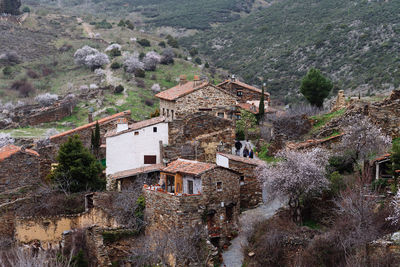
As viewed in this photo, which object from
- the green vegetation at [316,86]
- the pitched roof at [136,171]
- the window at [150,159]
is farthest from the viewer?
the green vegetation at [316,86]

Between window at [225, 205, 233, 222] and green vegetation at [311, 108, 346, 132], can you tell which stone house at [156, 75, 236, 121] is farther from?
window at [225, 205, 233, 222]

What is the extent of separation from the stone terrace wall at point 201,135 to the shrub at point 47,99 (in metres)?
33.5

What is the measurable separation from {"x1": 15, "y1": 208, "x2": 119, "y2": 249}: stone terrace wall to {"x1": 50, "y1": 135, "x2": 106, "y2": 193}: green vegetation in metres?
3.72

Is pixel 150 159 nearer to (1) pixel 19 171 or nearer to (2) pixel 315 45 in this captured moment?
(1) pixel 19 171

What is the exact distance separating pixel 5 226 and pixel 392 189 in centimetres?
1976

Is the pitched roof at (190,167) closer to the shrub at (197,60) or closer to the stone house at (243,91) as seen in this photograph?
the stone house at (243,91)

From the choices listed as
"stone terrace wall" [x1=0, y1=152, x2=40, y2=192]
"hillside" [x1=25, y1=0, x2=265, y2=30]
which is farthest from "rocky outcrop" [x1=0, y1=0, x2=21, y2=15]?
"stone terrace wall" [x1=0, y1=152, x2=40, y2=192]

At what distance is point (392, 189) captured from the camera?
2067 cm

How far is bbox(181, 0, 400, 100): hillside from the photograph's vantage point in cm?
5703

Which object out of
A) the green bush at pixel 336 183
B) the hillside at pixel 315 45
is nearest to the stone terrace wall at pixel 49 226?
the green bush at pixel 336 183

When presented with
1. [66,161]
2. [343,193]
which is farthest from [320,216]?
[66,161]

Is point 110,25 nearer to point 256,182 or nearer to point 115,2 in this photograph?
point 115,2

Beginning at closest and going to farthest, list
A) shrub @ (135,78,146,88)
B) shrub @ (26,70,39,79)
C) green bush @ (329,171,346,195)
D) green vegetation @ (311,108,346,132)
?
green bush @ (329,171,346,195) → green vegetation @ (311,108,346,132) → shrub @ (135,78,146,88) → shrub @ (26,70,39,79)

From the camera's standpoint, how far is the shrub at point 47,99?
6303cm
